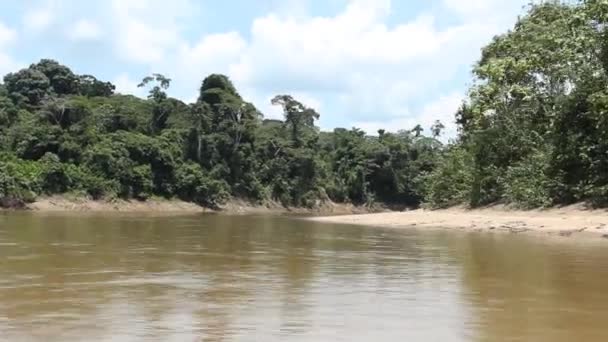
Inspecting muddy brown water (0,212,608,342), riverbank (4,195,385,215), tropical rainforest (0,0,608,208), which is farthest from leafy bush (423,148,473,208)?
riverbank (4,195,385,215)

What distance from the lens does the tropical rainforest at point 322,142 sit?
2892cm

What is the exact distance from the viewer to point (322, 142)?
9056cm

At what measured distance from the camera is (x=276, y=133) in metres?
78.9

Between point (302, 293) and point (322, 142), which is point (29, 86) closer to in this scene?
point (322, 142)

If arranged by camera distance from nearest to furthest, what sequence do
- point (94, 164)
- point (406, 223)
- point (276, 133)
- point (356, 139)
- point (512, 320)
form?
1. point (512, 320)
2. point (406, 223)
3. point (94, 164)
4. point (276, 133)
5. point (356, 139)

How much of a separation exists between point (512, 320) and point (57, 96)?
67.7m

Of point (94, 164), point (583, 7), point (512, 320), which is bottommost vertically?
point (512, 320)

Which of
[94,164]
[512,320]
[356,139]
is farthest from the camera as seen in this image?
[356,139]

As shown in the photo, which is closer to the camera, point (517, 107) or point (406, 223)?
point (406, 223)

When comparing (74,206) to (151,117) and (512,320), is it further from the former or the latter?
(512,320)

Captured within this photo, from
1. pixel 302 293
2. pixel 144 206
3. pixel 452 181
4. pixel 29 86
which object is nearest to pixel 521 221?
pixel 452 181

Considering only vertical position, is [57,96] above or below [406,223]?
above

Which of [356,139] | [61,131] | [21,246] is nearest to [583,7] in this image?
[21,246]

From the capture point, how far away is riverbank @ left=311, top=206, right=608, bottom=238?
75.7ft
